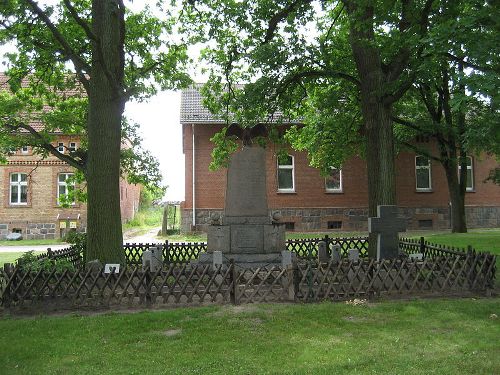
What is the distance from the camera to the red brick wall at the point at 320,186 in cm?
2598

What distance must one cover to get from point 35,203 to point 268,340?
25545 millimetres

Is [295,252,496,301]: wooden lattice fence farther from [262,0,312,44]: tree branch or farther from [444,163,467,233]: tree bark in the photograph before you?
[444,163,467,233]: tree bark

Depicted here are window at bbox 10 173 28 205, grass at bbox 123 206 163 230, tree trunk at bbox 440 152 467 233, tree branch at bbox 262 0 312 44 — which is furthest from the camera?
grass at bbox 123 206 163 230

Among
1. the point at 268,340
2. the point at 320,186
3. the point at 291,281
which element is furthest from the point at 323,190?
the point at 268,340

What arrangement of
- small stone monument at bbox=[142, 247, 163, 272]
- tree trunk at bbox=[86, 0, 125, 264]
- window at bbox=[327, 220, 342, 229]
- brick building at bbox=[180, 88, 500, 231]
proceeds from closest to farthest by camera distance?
1. tree trunk at bbox=[86, 0, 125, 264]
2. small stone monument at bbox=[142, 247, 163, 272]
3. brick building at bbox=[180, 88, 500, 231]
4. window at bbox=[327, 220, 342, 229]

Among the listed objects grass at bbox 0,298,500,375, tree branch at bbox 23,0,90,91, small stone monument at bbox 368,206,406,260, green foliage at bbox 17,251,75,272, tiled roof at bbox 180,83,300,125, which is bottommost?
grass at bbox 0,298,500,375

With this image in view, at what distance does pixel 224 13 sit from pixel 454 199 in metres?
14.8

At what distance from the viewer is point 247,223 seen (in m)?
11.7

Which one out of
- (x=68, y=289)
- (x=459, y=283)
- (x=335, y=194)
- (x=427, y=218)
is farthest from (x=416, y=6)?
(x=427, y=218)

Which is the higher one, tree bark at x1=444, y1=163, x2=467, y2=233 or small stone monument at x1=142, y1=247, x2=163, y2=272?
tree bark at x1=444, y1=163, x2=467, y2=233

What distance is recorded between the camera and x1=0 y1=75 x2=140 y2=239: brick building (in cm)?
2794

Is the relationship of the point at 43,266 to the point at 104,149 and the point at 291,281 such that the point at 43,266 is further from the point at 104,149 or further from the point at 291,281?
the point at 291,281

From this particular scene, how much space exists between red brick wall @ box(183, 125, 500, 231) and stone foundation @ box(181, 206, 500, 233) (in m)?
0.23

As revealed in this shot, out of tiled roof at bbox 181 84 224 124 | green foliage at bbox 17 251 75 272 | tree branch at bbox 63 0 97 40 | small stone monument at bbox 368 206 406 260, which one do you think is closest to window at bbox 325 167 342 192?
tiled roof at bbox 181 84 224 124
